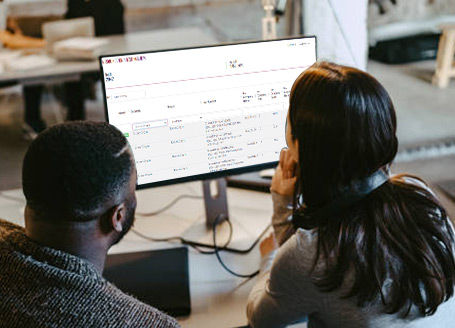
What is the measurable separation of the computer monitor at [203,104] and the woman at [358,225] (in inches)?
13.9

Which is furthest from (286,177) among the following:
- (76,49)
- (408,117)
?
(408,117)

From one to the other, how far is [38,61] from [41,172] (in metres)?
2.58

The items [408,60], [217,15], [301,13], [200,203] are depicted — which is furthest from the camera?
[217,15]

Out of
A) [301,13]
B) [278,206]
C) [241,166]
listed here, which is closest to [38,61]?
[301,13]

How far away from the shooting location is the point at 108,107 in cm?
111

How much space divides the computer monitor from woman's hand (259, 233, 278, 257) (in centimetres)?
19

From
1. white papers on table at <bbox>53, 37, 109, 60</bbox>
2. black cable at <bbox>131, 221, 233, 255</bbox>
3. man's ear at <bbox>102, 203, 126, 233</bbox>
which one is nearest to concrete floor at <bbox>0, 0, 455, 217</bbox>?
black cable at <bbox>131, 221, 233, 255</bbox>

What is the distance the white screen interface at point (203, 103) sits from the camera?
112cm

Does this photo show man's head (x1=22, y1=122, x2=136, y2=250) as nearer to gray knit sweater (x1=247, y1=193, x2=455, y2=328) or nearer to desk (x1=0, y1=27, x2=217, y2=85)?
gray knit sweater (x1=247, y1=193, x2=455, y2=328)

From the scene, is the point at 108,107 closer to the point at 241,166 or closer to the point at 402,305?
the point at 241,166

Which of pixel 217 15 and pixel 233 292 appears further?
pixel 217 15

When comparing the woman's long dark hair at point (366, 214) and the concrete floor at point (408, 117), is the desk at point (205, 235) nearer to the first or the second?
Answer: the woman's long dark hair at point (366, 214)

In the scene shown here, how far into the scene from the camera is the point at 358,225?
0.79 meters

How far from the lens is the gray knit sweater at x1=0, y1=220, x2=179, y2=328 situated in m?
0.63
